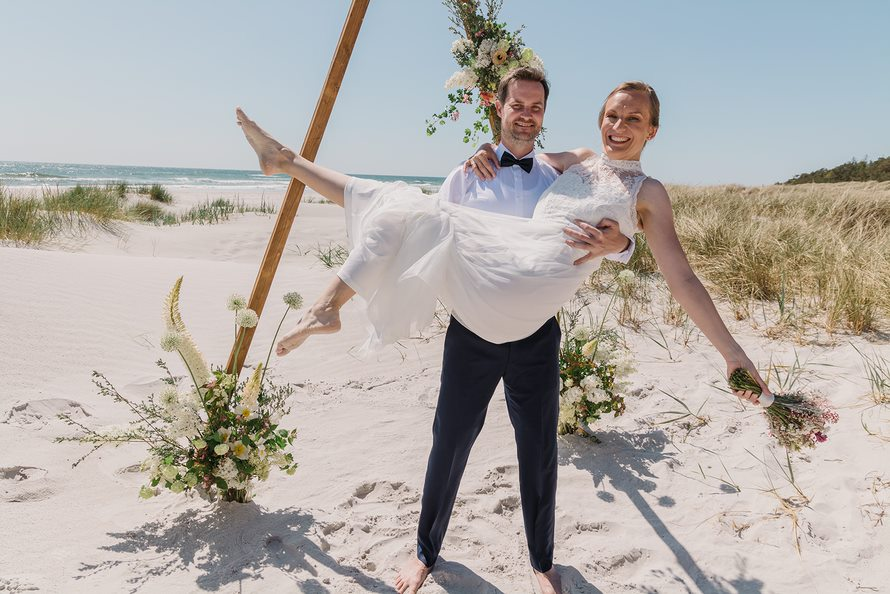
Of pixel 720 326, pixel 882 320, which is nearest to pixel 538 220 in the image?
pixel 720 326

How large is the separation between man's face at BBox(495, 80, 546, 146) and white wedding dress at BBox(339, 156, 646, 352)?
28cm

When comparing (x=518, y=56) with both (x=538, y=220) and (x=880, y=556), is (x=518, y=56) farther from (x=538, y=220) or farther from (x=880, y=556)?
(x=880, y=556)

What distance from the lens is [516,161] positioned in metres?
2.38

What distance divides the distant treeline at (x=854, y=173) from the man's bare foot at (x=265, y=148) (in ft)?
73.8

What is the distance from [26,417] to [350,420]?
202 cm

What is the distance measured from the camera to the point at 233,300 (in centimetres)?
263

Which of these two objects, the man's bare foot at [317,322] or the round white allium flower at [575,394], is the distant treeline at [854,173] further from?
the man's bare foot at [317,322]

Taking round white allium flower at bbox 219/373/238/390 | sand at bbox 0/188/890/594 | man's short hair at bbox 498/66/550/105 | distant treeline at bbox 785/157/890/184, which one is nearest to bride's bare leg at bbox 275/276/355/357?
sand at bbox 0/188/890/594

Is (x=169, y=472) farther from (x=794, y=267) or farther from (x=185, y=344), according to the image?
(x=794, y=267)

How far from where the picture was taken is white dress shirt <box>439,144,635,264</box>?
7.73 ft

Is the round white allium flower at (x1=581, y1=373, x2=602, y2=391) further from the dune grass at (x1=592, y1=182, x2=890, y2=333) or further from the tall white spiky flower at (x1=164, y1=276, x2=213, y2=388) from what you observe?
the dune grass at (x1=592, y1=182, x2=890, y2=333)

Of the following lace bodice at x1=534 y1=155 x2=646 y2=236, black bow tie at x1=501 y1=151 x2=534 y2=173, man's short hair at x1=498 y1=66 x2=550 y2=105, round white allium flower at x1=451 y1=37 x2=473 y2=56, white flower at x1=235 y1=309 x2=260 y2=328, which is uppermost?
round white allium flower at x1=451 y1=37 x2=473 y2=56

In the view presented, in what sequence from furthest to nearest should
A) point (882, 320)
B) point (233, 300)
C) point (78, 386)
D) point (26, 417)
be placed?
point (882, 320) < point (78, 386) < point (26, 417) < point (233, 300)

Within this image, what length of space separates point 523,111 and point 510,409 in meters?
1.24
